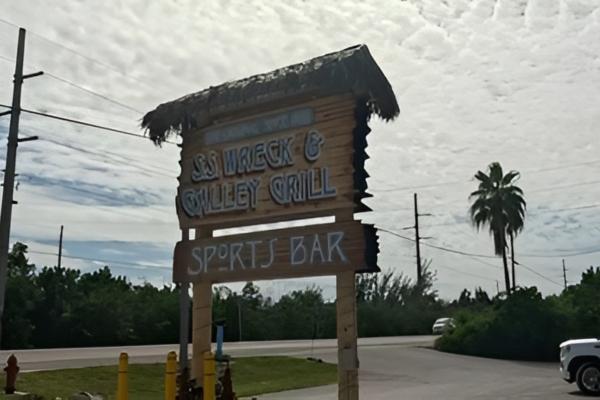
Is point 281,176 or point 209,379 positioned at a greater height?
point 281,176

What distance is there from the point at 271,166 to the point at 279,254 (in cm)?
136

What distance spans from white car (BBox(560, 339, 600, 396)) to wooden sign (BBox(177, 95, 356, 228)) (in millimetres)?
9374

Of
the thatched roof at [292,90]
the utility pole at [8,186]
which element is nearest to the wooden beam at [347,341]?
the thatched roof at [292,90]

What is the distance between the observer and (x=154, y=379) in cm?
2177

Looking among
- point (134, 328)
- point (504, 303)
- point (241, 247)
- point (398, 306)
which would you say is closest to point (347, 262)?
point (241, 247)

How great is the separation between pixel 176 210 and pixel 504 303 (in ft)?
87.4

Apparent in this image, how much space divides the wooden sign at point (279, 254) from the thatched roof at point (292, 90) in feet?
6.24

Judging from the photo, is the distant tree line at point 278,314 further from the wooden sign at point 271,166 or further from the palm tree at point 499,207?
the wooden sign at point 271,166

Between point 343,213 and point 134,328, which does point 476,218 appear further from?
point 343,213

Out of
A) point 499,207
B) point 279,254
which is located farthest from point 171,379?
point 499,207

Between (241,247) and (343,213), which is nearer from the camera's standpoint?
(343,213)

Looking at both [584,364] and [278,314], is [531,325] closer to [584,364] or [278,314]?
[584,364]

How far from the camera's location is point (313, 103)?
11.2 m

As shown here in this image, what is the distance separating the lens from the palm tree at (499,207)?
4484 centimetres
